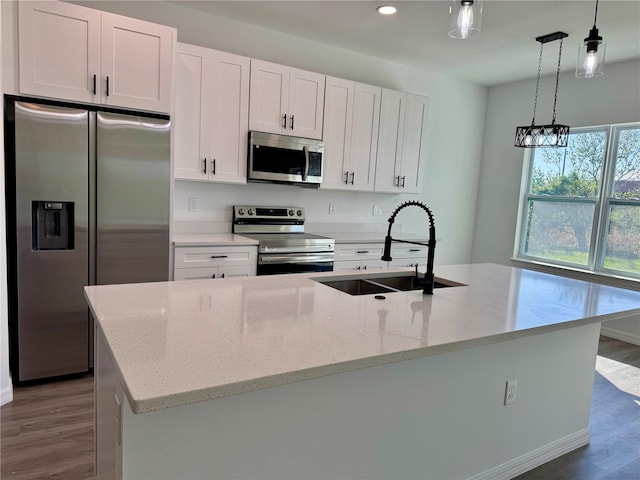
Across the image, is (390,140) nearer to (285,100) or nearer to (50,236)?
(285,100)

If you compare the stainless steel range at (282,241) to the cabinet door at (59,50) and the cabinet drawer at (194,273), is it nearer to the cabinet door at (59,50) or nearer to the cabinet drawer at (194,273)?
the cabinet drawer at (194,273)

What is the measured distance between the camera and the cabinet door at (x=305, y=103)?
3.78 m

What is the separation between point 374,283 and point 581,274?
3343 millimetres

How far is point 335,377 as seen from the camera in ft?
4.80

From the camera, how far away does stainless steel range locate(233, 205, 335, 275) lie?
3467 millimetres

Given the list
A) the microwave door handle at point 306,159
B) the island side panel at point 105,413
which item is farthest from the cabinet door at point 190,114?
the island side panel at point 105,413

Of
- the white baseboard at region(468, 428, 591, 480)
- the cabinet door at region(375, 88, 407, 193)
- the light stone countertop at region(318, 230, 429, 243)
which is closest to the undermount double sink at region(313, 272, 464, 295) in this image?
the white baseboard at region(468, 428, 591, 480)

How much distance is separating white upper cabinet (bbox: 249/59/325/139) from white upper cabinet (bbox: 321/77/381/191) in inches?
4.6

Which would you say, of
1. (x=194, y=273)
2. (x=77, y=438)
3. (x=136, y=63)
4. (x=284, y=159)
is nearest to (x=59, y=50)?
(x=136, y=63)

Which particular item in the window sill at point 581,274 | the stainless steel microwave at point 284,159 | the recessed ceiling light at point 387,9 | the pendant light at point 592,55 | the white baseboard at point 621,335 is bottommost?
the white baseboard at point 621,335

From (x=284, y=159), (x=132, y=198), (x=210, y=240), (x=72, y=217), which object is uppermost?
(x=284, y=159)

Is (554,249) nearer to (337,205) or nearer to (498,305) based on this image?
(337,205)

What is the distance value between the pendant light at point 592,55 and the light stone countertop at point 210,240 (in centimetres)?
234

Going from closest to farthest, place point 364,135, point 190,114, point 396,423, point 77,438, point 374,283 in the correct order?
point 396,423
point 77,438
point 374,283
point 190,114
point 364,135
